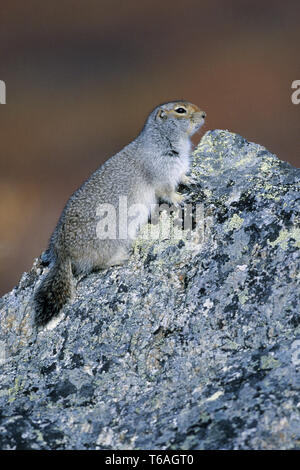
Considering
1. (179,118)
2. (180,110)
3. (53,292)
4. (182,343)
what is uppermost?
(180,110)

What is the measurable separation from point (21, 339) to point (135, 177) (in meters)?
2.91

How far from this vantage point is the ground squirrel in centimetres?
565

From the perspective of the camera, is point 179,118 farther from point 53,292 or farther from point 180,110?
point 53,292

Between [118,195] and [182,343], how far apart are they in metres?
2.97

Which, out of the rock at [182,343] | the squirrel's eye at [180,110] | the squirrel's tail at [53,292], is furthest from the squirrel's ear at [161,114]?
the squirrel's tail at [53,292]

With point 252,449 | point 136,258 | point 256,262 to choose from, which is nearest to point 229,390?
point 252,449

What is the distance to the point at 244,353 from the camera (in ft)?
12.4

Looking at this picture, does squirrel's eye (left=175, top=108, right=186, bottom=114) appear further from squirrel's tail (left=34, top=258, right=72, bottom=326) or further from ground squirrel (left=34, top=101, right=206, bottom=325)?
squirrel's tail (left=34, top=258, right=72, bottom=326)

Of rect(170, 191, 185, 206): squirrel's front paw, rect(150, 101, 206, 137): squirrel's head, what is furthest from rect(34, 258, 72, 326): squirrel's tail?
rect(150, 101, 206, 137): squirrel's head

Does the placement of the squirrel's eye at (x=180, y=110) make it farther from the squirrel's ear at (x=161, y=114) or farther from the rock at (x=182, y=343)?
the rock at (x=182, y=343)

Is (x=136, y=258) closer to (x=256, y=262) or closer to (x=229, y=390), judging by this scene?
(x=256, y=262)

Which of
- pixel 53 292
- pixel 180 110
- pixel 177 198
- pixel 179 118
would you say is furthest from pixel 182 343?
pixel 180 110

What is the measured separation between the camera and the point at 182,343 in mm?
4105

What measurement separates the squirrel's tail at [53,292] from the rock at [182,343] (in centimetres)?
11
